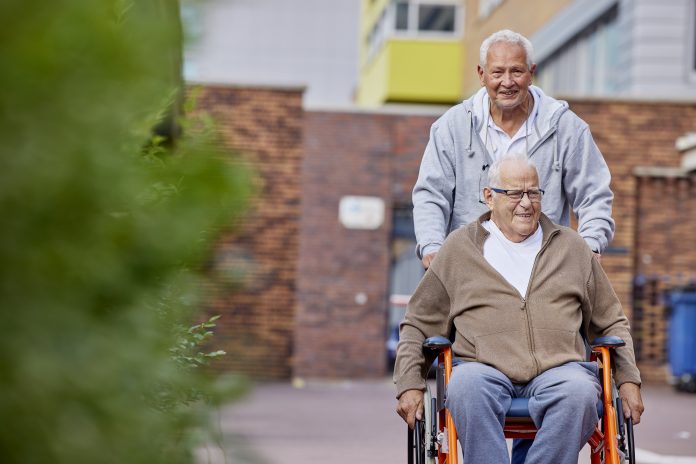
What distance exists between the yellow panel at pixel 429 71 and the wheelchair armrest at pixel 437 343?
87.7 ft

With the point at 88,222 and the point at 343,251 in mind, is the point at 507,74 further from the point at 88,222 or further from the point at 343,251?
the point at 343,251

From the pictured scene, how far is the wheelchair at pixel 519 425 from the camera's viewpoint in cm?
438

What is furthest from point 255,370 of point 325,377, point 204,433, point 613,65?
point 613,65

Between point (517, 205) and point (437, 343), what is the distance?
1.90 feet

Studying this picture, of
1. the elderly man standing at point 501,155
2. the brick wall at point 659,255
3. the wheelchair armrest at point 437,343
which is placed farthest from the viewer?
the brick wall at point 659,255

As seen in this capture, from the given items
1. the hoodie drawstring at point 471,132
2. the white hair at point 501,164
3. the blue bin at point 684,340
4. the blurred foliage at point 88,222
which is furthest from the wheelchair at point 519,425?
the blue bin at point 684,340

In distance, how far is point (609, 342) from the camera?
4.49 metres

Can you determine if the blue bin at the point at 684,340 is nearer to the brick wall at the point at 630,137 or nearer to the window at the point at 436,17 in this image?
the brick wall at the point at 630,137

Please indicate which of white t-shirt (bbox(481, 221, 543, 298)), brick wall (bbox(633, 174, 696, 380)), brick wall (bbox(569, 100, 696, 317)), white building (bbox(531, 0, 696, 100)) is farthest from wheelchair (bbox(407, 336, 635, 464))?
white building (bbox(531, 0, 696, 100))

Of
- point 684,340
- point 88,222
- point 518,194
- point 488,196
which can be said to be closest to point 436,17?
point 684,340

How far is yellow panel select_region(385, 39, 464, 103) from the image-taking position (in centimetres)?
3116

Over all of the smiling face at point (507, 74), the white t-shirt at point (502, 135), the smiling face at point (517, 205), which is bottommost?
the smiling face at point (517, 205)

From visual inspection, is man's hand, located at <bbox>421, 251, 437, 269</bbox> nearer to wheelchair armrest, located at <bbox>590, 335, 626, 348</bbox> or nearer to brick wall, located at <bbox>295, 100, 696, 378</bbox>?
wheelchair armrest, located at <bbox>590, 335, 626, 348</bbox>

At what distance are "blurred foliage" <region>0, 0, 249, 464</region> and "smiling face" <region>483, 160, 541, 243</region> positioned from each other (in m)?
3.53
